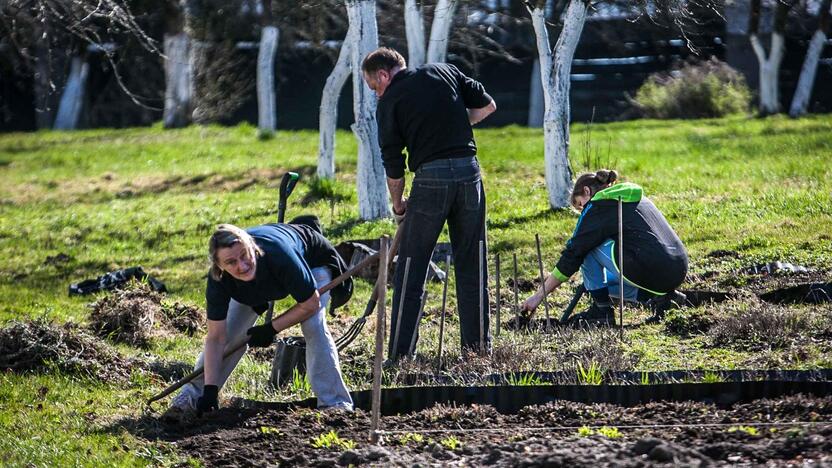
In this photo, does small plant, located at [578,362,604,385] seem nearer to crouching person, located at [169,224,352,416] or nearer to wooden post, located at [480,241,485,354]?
wooden post, located at [480,241,485,354]

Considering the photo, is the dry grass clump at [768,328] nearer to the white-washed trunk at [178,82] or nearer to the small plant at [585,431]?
the small plant at [585,431]

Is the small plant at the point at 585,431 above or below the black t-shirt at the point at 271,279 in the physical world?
below

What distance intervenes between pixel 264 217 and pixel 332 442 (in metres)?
7.47

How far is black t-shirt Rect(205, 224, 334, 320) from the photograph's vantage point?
5602mm

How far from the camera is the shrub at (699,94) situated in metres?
21.2

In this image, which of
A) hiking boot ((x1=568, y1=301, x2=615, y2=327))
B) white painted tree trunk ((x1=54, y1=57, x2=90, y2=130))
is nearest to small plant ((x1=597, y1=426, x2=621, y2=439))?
hiking boot ((x1=568, y1=301, x2=615, y2=327))

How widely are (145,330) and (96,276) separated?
9.74 ft

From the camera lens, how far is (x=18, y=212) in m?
14.3

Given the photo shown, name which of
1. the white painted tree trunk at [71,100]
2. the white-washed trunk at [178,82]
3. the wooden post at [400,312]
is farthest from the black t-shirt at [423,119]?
the white painted tree trunk at [71,100]

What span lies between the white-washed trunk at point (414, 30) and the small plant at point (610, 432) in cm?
954

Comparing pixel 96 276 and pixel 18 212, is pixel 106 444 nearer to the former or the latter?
pixel 96 276

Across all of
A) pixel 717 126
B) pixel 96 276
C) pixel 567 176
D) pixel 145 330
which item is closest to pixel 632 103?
pixel 717 126

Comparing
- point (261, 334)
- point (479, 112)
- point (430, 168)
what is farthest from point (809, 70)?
point (261, 334)

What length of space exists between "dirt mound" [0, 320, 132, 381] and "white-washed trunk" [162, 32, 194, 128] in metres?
14.4
